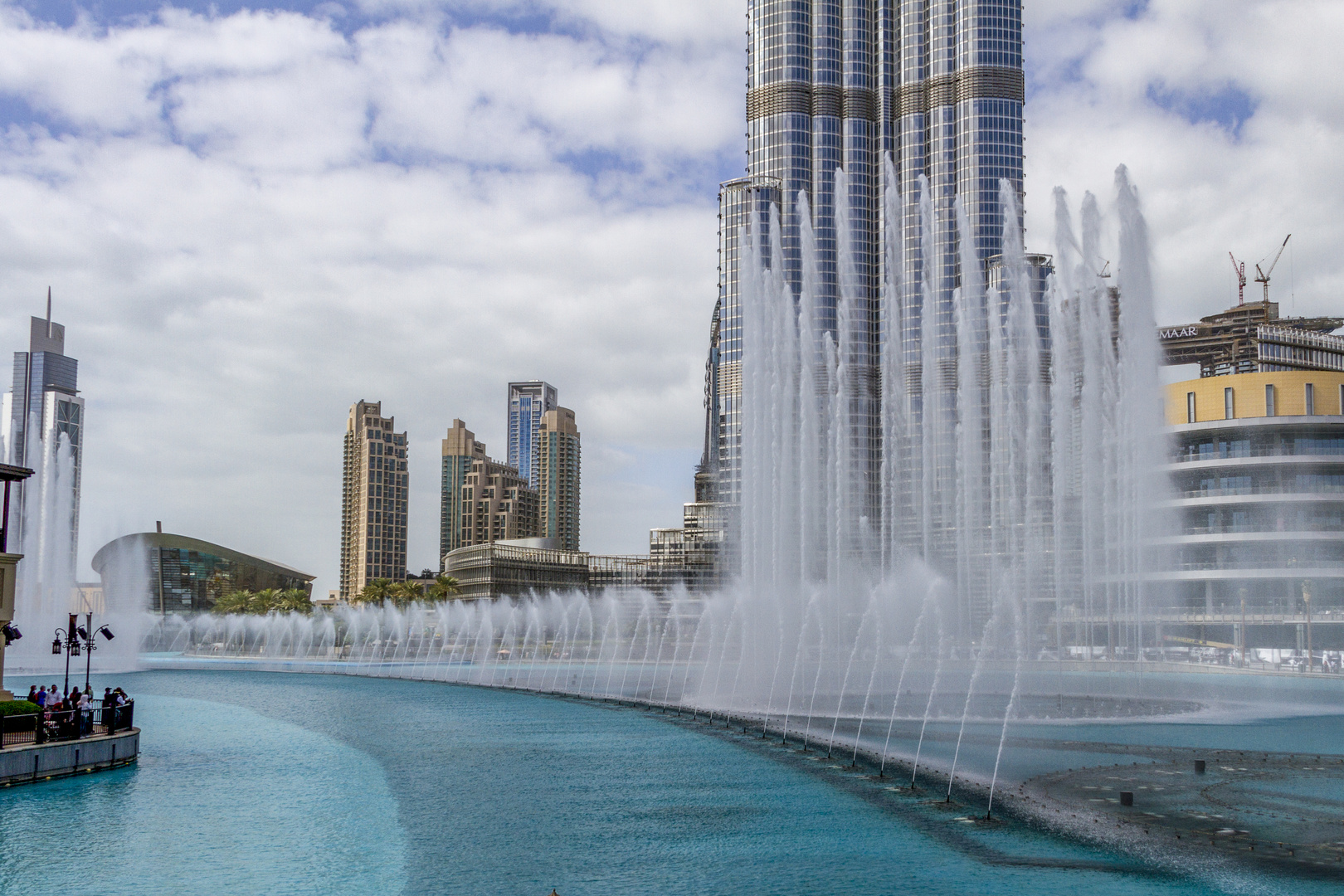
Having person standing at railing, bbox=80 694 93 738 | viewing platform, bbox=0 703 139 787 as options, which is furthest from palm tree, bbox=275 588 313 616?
viewing platform, bbox=0 703 139 787

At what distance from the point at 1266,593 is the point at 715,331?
104m

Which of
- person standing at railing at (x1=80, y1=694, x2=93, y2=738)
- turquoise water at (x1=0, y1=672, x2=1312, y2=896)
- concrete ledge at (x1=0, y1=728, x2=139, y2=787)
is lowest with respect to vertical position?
turquoise water at (x1=0, y1=672, x2=1312, y2=896)

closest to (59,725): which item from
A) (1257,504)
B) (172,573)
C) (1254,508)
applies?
(1254,508)

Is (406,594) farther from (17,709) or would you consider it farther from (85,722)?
(17,709)

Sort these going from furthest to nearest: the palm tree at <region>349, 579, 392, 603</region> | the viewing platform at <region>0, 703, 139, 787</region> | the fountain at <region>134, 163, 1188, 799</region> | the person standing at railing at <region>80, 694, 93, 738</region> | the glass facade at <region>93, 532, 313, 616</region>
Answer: the glass facade at <region>93, 532, 313, 616</region>, the palm tree at <region>349, 579, 392, 603</region>, the fountain at <region>134, 163, 1188, 799</region>, the person standing at railing at <region>80, 694, 93, 738</region>, the viewing platform at <region>0, 703, 139, 787</region>

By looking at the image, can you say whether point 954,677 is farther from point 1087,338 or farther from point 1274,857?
point 1274,857

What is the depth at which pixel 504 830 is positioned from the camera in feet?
87.1

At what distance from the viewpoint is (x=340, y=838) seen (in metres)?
26.1

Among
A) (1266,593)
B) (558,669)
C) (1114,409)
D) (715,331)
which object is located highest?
(715,331)

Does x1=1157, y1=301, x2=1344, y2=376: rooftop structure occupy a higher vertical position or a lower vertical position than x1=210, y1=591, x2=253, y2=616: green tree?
higher

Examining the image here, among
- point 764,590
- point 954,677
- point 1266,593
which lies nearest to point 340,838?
point 764,590

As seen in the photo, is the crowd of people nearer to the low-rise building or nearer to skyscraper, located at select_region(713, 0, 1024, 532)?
the low-rise building

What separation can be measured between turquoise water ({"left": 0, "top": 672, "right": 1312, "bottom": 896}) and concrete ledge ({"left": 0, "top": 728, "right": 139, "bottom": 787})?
0.45m

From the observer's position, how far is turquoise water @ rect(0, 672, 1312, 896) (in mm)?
21938
